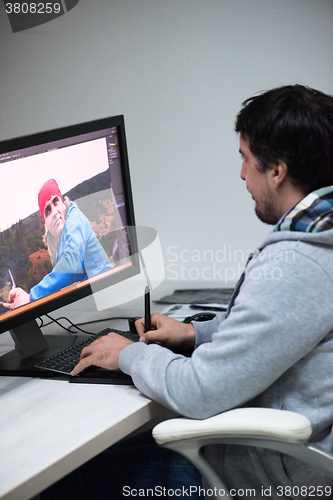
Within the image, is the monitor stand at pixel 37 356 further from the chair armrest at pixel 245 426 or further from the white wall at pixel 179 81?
the white wall at pixel 179 81

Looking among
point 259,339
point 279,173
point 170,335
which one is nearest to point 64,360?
point 170,335

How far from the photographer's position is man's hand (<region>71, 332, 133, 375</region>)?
1007mm

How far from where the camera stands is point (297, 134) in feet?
2.98

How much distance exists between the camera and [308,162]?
3.01 ft

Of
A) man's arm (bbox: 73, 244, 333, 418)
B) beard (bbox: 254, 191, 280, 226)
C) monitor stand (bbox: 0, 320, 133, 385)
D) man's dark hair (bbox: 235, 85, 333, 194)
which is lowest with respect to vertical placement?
monitor stand (bbox: 0, 320, 133, 385)

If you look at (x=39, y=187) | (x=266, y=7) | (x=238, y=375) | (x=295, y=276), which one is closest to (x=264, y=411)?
(x=238, y=375)

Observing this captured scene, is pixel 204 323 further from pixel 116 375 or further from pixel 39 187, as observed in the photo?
pixel 39 187

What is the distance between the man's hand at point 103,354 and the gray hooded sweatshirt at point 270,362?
0.38 feet

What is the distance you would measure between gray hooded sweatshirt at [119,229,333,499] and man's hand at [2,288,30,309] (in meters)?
0.37

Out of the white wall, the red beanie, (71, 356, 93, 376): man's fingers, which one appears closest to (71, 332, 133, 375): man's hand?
(71, 356, 93, 376): man's fingers

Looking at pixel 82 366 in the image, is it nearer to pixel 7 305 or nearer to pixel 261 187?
pixel 7 305

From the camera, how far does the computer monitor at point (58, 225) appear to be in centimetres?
108

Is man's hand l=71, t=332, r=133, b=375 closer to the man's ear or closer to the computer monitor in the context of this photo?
the computer monitor

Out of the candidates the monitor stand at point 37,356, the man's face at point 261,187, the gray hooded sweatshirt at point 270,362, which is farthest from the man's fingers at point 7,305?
the man's face at point 261,187
